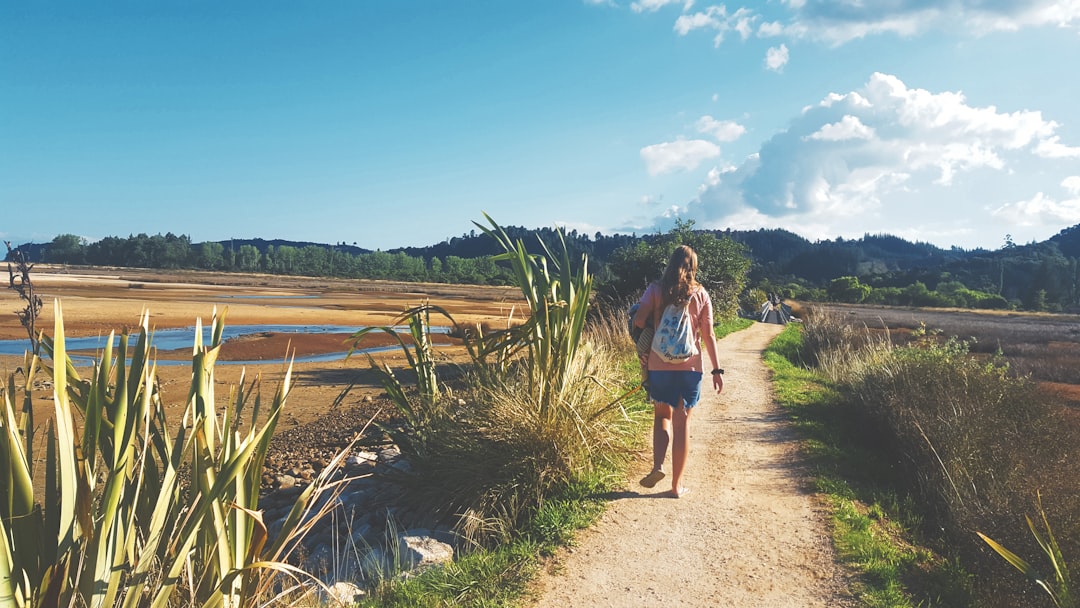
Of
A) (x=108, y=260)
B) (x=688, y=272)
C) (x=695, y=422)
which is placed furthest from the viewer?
(x=108, y=260)

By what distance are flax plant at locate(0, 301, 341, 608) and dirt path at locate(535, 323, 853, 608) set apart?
74.1 inches

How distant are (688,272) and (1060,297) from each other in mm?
94937

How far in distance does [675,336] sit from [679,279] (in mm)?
439

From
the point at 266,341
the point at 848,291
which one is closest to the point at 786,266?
the point at 848,291

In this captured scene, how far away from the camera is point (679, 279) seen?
4.76m

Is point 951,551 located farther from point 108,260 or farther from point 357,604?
point 108,260

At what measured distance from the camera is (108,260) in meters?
114

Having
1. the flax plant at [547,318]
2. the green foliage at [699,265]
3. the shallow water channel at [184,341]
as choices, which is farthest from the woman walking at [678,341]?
the green foliage at [699,265]

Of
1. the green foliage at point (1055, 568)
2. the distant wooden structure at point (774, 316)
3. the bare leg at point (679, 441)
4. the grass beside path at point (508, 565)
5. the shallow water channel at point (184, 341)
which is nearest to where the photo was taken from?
the green foliage at point (1055, 568)

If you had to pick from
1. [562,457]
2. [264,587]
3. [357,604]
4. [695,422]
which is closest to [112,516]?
[264,587]

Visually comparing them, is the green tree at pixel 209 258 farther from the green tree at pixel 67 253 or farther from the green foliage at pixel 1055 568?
the green foliage at pixel 1055 568

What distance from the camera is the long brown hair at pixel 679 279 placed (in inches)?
187

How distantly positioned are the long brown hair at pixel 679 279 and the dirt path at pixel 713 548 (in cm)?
163

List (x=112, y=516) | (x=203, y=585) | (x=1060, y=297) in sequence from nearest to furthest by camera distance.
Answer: (x=112, y=516)
(x=203, y=585)
(x=1060, y=297)
